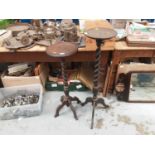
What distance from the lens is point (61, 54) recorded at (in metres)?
1.55

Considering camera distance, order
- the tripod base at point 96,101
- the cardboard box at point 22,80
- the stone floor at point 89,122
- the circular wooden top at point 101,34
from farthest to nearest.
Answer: the cardboard box at point 22,80, the tripod base at point 96,101, the stone floor at point 89,122, the circular wooden top at point 101,34

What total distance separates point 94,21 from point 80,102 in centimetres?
90

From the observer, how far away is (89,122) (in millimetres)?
1956

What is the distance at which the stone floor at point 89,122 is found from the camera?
187 centimetres

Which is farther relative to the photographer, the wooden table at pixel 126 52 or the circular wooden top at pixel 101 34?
the wooden table at pixel 126 52

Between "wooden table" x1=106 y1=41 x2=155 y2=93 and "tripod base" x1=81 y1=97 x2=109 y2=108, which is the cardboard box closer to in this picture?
"tripod base" x1=81 y1=97 x2=109 y2=108

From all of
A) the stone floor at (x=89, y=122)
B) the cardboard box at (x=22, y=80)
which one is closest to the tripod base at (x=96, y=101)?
the stone floor at (x=89, y=122)

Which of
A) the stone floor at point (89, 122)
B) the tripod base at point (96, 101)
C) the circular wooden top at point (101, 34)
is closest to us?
the circular wooden top at point (101, 34)

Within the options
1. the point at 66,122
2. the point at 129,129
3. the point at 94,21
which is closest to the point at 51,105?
the point at 66,122

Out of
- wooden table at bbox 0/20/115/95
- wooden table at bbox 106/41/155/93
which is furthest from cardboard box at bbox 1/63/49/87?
wooden table at bbox 106/41/155/93

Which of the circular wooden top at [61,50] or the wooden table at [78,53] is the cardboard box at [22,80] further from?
the circular wooden top at [61,50]

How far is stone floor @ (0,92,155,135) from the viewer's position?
1865 mm

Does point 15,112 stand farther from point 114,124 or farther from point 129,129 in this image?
point 129,129
